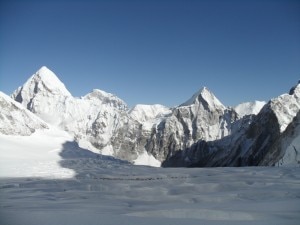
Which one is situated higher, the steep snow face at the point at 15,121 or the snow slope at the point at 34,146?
the steep snow face at the point at 15,121

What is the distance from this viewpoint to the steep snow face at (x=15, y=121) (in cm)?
8218

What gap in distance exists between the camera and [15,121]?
285ft

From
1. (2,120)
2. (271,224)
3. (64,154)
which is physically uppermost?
(2,120)

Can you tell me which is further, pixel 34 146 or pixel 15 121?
pixel 15 121

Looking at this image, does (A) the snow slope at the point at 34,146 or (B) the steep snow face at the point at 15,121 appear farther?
(B) the steep snow face at the point at 15,121

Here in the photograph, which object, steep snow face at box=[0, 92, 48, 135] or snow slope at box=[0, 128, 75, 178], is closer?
snow slope at box=[0, 128, 75, 178]

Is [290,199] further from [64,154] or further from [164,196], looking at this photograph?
[64,154]

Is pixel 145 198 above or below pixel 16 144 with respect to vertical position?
below

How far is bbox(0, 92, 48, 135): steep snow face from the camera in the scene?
8218 cm

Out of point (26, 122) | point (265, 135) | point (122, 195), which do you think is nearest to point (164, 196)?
point (122, 195)

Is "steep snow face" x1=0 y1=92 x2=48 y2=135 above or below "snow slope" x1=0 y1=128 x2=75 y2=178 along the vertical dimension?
above

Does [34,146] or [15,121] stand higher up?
[15,121]

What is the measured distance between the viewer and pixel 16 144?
2832 inches

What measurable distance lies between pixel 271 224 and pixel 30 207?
705 centimetres
